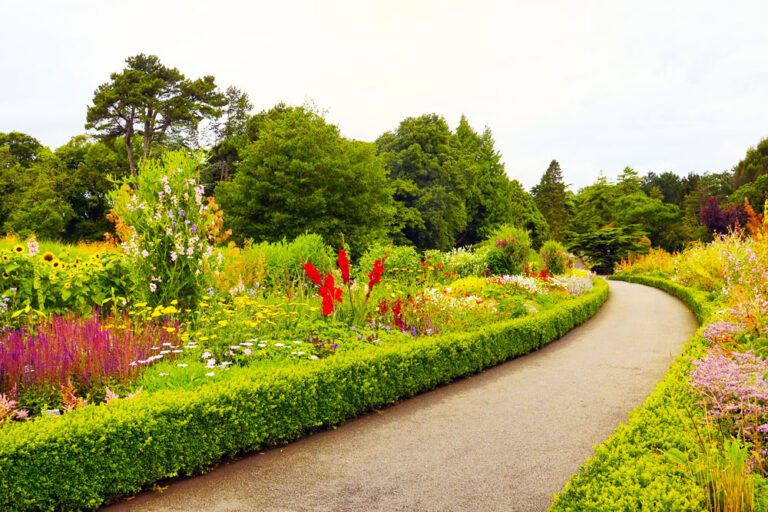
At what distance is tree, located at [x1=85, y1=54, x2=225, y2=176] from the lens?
1044 inches

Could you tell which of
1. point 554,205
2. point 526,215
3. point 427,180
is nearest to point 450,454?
point 427,180

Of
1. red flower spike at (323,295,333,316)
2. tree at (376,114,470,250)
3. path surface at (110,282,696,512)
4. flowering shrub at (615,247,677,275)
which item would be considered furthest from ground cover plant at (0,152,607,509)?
tree at (376,114,470,250)

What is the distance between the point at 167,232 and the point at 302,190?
15007mm

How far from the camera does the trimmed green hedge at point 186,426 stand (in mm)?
2930

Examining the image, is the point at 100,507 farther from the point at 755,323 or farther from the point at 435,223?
the point at 435,223

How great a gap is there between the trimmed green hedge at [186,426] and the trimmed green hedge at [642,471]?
91.2 inches

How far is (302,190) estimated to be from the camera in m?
20.8

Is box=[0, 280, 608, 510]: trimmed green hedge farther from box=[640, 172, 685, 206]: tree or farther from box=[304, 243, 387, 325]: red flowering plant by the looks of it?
Answer: box=[640, 172, 685, 206]: tree

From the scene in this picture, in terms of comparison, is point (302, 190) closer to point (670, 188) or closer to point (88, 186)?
point (88, 186)

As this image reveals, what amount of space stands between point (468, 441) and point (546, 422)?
38.3 inches

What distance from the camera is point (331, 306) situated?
6.00 meters

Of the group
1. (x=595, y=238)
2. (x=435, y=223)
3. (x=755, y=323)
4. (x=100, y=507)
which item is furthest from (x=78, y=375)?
(x=595, y=238)

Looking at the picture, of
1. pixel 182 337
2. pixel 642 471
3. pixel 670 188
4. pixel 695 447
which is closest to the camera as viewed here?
pixel 642 471

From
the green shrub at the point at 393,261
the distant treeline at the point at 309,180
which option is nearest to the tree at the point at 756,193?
the distant treeline at the point at 309,180
